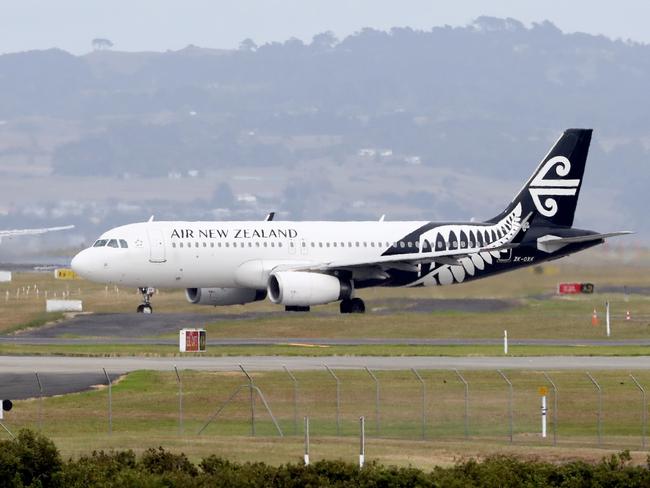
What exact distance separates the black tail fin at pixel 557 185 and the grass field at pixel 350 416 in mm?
27432

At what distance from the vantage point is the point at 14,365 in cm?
5600

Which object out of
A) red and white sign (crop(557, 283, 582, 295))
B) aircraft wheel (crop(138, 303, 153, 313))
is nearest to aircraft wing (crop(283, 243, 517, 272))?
aircraft wheel (crop(138, 303, 153, 313))

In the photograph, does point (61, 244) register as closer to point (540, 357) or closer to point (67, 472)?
point (540, 357)

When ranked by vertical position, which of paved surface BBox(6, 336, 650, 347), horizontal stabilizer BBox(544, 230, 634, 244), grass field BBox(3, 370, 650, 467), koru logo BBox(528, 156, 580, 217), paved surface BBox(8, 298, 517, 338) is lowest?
grass field BBox(3, 370, 650, 467)

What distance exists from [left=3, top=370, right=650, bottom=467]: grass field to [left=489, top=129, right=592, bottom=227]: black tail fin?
27432 millimetres

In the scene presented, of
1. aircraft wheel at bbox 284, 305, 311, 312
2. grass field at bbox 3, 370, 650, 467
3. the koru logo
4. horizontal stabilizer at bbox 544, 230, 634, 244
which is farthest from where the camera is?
the koru logo

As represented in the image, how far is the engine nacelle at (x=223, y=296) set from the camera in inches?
3073

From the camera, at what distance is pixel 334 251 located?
78.3 m

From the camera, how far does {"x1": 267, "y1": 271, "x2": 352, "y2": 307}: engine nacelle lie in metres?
73.9

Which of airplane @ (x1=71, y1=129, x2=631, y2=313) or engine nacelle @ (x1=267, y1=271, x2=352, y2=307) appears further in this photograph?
airplane @ (x1=71, y1=129, x2=631, y2=313)

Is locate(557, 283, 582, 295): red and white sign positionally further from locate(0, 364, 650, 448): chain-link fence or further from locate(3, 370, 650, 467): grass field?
locate(3, 370, 650, 467): grass field

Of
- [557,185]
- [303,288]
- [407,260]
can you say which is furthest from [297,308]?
[557,185]

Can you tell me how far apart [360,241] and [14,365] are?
84.3ft

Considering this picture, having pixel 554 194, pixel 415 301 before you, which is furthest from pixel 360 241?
pixel 554 194
